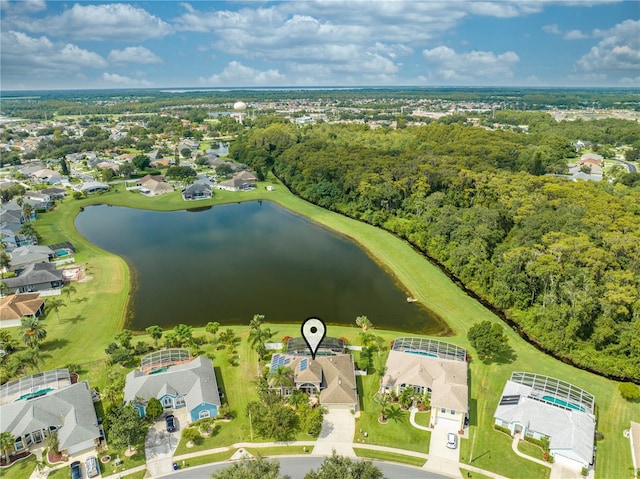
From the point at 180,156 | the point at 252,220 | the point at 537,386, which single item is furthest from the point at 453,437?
the point at 180,156

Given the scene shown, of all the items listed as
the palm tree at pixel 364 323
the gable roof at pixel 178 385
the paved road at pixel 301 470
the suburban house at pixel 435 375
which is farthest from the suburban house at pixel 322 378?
the palm tree at pixel 364 323

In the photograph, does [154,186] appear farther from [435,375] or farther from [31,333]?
[435,375]

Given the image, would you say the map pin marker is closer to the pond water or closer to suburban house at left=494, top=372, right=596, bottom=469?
the pond water

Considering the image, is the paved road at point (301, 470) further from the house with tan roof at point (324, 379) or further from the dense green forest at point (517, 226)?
the dense green forest at point (517, 226)

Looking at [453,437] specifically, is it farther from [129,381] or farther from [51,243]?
[51,243]

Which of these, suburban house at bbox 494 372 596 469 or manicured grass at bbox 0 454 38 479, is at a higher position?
suburban house at bbox 494 372 596 469

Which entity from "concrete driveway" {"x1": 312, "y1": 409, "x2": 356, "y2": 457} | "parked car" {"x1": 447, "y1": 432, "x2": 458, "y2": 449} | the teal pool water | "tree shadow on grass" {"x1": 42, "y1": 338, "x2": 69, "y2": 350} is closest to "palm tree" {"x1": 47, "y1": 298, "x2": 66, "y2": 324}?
"tree shadow on grass" {"x1": 42, "y1": 338, "x2": 69, "y2": 350}
